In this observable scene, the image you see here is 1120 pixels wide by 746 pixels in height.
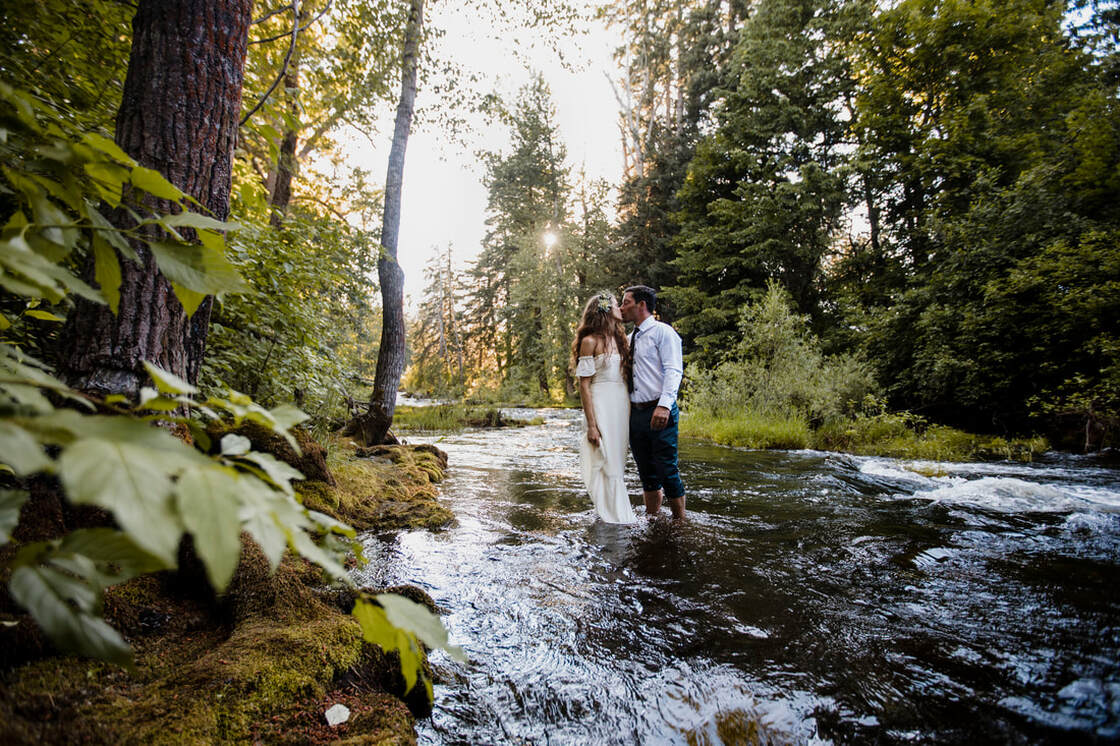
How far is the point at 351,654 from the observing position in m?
1.79

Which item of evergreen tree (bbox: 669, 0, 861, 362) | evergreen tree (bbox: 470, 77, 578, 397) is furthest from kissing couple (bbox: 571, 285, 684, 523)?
evergreen tree (bbox: 470, 77, 578, 397)

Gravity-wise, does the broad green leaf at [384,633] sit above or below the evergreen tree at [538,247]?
below

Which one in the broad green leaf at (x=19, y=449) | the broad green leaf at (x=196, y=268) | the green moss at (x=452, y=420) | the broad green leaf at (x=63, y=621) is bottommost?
the green moss at (x=452, y=420)

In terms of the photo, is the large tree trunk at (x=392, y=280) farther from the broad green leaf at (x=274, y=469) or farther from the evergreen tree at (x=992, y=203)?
the evergreen tree at (x=992, y=203)

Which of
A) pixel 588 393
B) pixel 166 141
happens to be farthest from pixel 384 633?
pixel 588 393

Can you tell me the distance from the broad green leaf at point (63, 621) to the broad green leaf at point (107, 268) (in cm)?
58

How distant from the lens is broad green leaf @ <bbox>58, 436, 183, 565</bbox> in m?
0.47

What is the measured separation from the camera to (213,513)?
53cm

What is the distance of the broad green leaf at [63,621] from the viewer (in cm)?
62

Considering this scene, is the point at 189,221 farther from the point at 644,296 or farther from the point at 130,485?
the point at 644,296

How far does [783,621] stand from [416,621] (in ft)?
7.97

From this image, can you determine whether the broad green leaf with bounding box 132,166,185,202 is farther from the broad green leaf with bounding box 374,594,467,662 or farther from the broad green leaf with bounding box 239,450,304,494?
the broad green leaf with bounding box 374,594,467,662

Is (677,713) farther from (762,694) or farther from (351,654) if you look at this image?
(351,654)

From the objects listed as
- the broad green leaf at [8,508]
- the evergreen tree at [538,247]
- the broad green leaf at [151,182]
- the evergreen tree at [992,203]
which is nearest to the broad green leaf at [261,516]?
the broad green leaf at [8,508]
